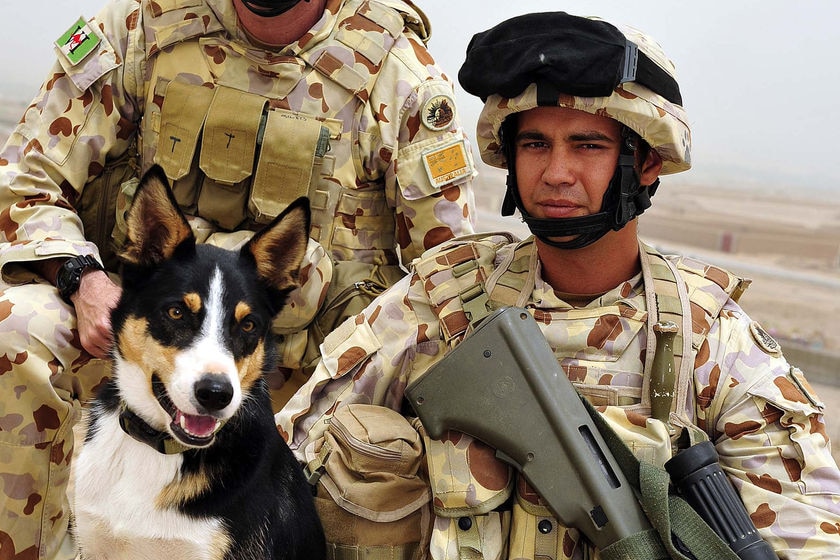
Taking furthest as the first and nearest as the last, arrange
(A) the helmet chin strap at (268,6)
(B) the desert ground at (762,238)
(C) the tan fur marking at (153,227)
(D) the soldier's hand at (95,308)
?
(B) the desert ground at (762,238) → (A) the helmet chin strap at (268,6) → (D) the soldier's hand at (95,308) → (C) the tan fur marking at (153,227)

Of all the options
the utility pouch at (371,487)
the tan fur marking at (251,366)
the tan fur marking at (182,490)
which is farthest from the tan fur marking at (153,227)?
the utility pouch at (371,487)

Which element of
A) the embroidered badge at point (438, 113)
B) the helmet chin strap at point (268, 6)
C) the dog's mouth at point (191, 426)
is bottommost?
the dog's mouth at point (191, 426)

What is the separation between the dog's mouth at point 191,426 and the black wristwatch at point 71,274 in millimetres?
1019

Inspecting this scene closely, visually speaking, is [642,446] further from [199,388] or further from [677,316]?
[199,388]

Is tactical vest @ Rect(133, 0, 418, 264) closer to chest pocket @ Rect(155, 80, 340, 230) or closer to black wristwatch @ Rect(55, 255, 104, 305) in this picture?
chest pocket @ Rect(155, 80, 340, 230)

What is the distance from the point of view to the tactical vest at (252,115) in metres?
3.53

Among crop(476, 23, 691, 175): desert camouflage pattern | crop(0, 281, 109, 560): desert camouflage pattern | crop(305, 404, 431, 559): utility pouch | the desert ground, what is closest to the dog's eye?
crop(305, 404, 431, 559): utility pouch

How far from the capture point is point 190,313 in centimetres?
236

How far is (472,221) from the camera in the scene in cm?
379

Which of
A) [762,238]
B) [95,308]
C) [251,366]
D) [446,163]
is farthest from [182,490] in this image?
[762,238]

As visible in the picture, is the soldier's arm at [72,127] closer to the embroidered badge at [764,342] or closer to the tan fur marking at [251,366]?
the tan fur marking at [251,366]

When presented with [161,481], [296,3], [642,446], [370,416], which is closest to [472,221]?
[296,3]

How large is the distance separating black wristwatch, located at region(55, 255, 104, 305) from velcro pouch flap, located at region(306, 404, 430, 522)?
1.11m

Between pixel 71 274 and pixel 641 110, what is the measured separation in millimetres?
1937
